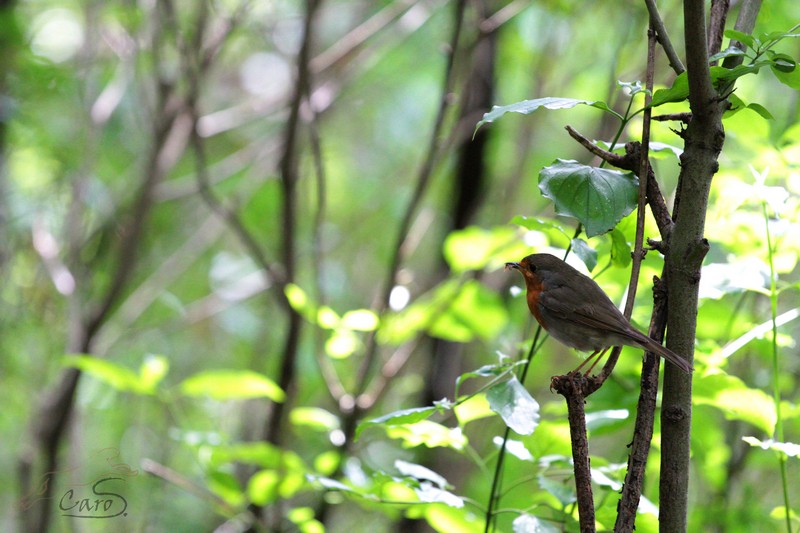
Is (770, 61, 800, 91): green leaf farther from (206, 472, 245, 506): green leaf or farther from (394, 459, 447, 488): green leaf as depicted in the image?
(206, 472, 245, 506): green leaf

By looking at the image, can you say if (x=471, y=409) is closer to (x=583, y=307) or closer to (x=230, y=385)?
(x=583, y=307)

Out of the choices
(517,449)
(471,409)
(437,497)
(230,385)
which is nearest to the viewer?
(437,497)

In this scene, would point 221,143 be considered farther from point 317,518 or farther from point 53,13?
point 317,518

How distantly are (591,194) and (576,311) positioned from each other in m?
0.45

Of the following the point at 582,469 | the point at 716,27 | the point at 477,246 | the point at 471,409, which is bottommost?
the point at 582,469

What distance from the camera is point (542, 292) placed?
5.65 feet

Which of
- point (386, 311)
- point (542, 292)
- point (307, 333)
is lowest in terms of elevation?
point (542, 292)

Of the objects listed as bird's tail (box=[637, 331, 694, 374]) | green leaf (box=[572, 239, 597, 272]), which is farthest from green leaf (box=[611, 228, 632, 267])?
bird's tail (box=[637, 331, 694, 374])

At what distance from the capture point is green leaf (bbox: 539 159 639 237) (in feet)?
3.87

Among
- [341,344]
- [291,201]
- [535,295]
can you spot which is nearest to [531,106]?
[535,295]

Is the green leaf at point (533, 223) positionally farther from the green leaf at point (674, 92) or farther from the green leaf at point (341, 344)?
the green leaf at point (341, 344)

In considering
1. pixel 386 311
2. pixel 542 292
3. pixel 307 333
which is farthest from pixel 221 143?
pixel 542 292

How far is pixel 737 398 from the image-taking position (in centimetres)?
164

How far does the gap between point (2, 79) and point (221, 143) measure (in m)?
2.07
